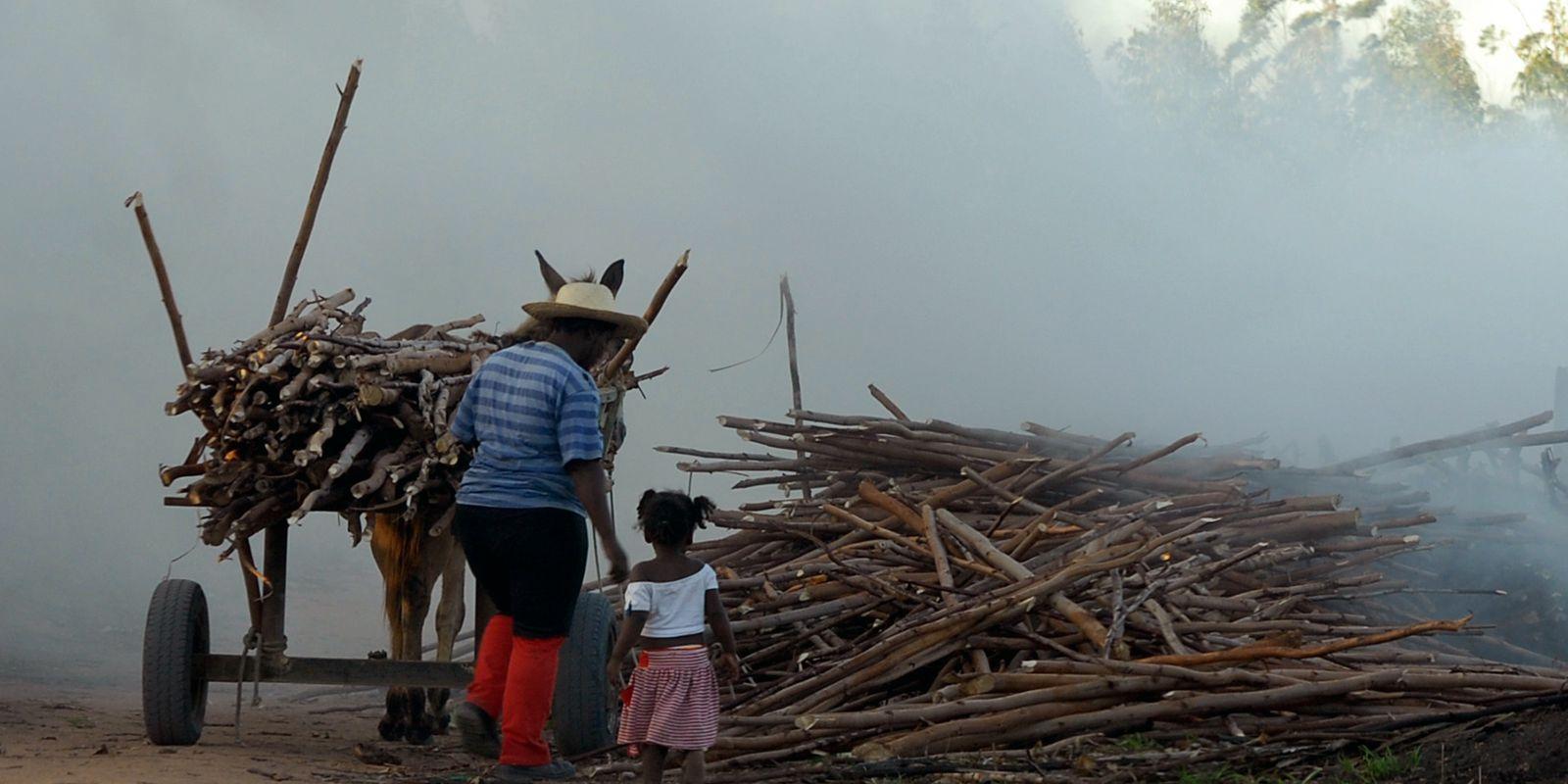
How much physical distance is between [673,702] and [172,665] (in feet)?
8.41

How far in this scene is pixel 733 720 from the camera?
627 centimetres

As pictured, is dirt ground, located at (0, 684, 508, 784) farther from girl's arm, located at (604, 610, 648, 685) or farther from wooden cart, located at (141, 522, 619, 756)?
girl's arm, located at (604, 610, 648, 685)

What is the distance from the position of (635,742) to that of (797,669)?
7.13ft

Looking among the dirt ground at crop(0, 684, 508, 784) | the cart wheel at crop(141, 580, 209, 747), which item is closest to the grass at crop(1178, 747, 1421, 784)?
the dirt ground at crop(0, 684, 508, 784)

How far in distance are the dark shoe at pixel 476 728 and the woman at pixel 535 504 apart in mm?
154

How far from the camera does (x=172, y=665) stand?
6387mm

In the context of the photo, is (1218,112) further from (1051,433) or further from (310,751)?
(310,751)

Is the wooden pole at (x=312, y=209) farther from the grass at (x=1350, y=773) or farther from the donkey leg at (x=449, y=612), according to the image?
the grass at (x=1350, y=773)

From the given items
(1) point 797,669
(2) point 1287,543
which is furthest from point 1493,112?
(1) point 797,669

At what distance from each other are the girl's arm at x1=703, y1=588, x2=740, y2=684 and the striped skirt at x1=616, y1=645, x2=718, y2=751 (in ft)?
0.28

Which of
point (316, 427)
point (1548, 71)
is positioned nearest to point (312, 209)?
point (316, 427)

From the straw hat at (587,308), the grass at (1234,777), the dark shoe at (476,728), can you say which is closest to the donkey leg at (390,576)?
the dark shoe at (476,728)

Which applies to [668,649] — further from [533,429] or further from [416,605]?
[416,605]

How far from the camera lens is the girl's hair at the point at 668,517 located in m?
5.13
